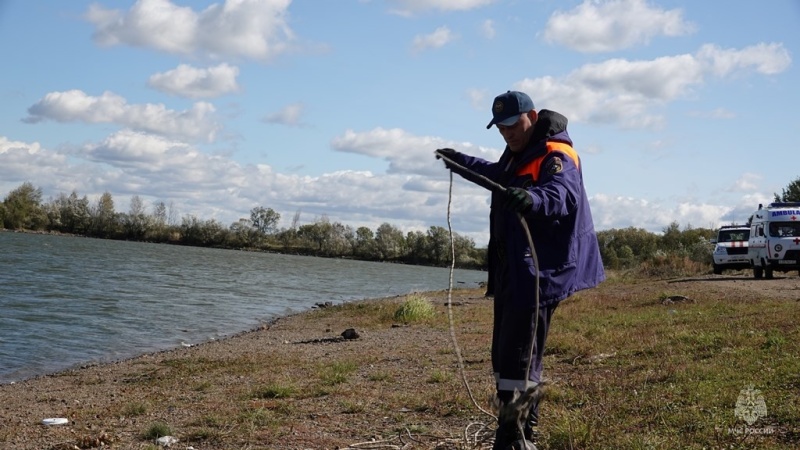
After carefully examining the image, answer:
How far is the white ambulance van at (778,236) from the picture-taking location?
23859mm

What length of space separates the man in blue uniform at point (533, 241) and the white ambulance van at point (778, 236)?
22.0 m

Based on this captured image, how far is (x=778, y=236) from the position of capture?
78.9ft

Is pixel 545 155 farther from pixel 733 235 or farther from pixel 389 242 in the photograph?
pixel 389 242

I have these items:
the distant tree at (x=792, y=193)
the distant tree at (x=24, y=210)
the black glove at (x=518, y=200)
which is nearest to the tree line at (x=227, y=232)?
the distant tree at (x=24, y=210)

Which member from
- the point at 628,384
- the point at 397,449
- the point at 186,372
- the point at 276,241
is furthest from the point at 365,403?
the point at 276,241

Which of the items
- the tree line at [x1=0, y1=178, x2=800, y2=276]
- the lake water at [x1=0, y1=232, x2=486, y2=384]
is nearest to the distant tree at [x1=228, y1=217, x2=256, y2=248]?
the tree line at [x1=0, y1=178, x2=800, y2=276]

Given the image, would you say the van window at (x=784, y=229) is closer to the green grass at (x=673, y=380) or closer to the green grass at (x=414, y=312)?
the green grass at (x=414, y=312)

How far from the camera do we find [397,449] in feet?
18.8

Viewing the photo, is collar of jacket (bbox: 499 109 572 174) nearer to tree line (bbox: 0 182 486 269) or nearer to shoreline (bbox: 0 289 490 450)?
shoreline (bbox: 0 289 490 450)

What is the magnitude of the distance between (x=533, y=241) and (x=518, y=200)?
52cm

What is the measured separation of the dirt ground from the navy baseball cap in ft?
8.60

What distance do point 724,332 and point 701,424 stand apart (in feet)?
16.9

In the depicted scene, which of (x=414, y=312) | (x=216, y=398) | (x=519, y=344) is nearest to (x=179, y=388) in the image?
(x=216, y=398)

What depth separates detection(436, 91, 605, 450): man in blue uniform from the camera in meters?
4.39
